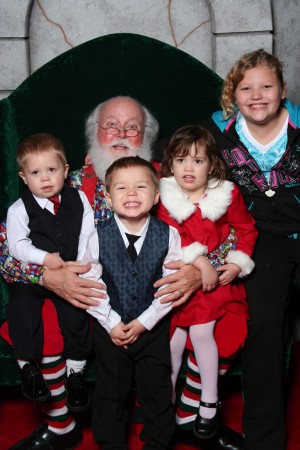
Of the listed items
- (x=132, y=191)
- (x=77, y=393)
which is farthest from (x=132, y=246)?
(x=77, y=393)

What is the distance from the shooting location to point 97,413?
2.18 meters

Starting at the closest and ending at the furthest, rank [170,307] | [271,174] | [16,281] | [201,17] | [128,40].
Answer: [170,307] → [16,281] → [271,174] → [128,40] → [201,17]

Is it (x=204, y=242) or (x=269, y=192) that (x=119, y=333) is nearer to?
(x=204, y=242)

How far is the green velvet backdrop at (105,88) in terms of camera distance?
9.25 feet

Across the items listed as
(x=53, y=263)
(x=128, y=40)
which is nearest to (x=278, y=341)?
(x=53, y=263)

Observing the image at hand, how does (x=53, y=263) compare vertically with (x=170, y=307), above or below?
above

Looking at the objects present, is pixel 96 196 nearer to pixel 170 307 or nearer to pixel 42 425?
pixel 170 307

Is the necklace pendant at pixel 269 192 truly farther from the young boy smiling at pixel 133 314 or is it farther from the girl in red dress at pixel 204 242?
the young boy smiling at pixel 133 314

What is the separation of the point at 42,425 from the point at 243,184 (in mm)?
1247

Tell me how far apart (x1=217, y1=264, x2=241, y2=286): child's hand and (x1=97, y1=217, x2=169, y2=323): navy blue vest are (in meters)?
0.25

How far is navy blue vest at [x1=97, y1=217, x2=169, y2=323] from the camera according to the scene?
211 centimetres

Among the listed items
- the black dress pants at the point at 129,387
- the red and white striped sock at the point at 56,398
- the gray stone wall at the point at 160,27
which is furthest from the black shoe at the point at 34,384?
the gray stone wall at the point at 160,27

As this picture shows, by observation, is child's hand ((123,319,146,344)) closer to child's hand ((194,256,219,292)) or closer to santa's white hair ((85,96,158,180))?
child's hand ((194,256,219,292))

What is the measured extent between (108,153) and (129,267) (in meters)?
0.68
